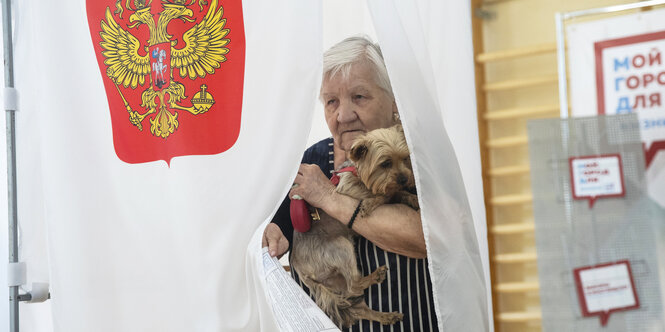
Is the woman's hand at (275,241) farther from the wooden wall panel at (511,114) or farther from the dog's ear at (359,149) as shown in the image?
the wooden wall panel at (511,114)

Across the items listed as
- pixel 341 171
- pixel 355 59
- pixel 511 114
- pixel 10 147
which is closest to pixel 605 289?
pixel 341 171

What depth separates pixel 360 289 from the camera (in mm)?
1504

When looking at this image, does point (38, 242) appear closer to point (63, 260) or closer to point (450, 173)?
point (63, 260)

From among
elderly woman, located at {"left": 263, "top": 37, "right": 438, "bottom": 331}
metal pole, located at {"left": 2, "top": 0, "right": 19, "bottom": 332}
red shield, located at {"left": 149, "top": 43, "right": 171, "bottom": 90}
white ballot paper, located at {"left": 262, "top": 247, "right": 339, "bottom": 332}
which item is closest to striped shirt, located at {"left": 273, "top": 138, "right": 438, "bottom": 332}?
elderly woman, located at {"left": 263, "top": 37, "right": 438, "bottom": 331}

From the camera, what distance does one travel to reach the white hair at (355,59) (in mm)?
1562

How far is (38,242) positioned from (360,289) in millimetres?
1265

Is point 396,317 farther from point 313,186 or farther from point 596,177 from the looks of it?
point 596,177

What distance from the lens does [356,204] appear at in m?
1.51

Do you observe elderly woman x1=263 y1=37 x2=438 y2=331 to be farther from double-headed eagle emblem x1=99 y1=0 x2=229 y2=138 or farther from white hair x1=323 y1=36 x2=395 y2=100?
double-headed eagle emblem x1=99 y1=0 x2=229 y2=138

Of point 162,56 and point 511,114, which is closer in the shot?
point 162,56

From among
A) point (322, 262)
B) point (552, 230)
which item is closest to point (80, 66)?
point (322, 262)

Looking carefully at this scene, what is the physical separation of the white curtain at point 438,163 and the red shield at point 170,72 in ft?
1.47

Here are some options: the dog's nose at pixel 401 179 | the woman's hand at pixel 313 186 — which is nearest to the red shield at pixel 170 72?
the woman's hand at pixel 313 186

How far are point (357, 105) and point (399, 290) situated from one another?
0.43 meters
